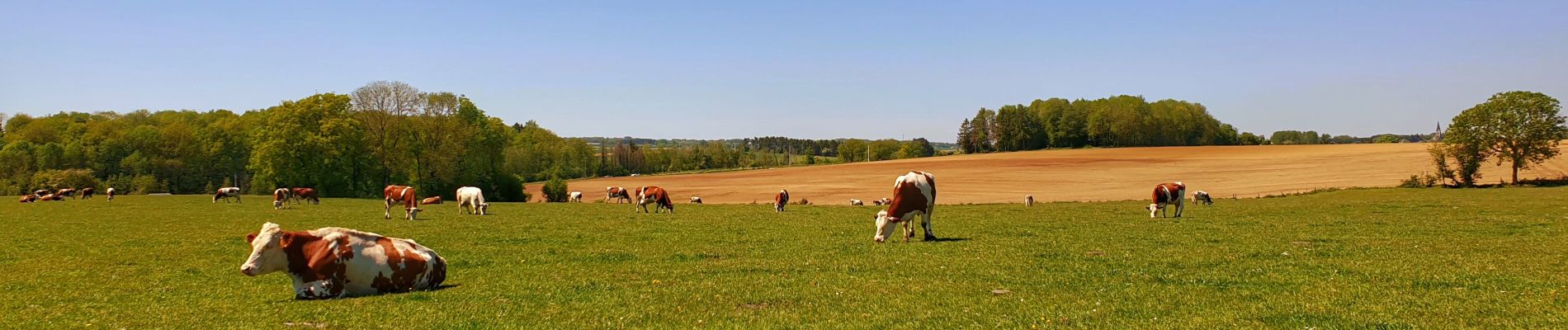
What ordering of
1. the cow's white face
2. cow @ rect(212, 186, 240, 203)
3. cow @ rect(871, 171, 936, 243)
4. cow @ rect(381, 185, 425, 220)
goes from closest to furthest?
the cow's white face < cow @ rect(871, 171, 936, 243) < cow @ rect(381, 185, 425, 220) < cow @ rect(212, 186, 240, 203)

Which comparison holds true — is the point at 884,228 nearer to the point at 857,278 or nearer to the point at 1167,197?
the point at 857,278

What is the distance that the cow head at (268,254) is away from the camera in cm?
1045

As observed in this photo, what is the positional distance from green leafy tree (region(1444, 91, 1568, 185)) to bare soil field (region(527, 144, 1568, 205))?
→ 3.79m

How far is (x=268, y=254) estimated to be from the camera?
10.5 m

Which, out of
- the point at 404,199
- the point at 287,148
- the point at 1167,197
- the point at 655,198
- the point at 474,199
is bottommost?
the point at 655,198

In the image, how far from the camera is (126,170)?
77125mm

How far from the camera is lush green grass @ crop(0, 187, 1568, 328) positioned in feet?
28.6

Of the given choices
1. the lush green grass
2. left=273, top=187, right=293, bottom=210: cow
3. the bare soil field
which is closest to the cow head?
the lush green grass

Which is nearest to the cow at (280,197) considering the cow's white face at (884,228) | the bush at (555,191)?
the cow's white face at (884,228)

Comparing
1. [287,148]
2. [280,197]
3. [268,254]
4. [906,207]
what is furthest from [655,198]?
[287,148]

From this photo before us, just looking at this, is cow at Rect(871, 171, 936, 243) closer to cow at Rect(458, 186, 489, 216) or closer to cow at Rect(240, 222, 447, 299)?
cow at Rect(240, 222, 447, 299)

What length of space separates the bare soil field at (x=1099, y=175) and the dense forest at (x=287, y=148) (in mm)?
19778

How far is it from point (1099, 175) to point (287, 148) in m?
79.5

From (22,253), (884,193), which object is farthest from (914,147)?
(22,253)
